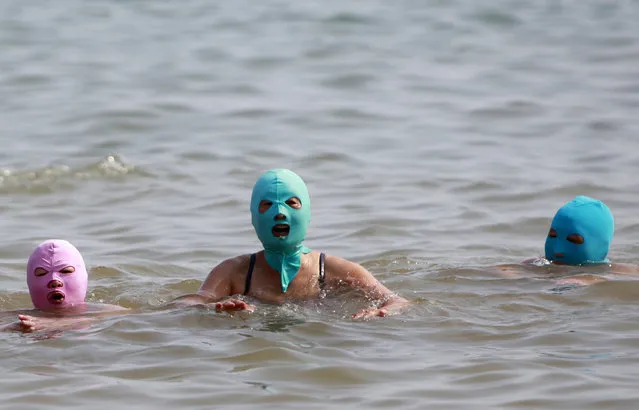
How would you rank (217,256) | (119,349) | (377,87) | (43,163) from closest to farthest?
(119,349) → (217,256) → (43,163) → (377,87)

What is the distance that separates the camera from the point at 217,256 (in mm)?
11938

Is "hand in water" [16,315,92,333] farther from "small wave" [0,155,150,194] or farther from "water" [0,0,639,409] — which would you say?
"small wave" [0,155,150,194]

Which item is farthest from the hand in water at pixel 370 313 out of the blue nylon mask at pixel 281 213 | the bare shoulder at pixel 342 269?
the blue nylon mask at pixel 281 213

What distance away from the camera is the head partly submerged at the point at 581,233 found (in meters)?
10.8

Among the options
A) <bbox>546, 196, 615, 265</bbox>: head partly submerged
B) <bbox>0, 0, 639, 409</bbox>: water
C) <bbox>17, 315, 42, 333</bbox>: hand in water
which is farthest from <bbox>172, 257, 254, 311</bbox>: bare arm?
<bbox>546, 196, 615, 265</bbox>: head partly submerged

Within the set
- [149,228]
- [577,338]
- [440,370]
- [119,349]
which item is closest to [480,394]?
[440,370]

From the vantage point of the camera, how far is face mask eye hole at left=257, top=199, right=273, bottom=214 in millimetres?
8867

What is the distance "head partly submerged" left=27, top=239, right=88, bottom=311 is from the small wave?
5548mm

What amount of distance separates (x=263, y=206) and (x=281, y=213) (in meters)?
0.16

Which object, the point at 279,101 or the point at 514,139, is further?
the point at 279,101

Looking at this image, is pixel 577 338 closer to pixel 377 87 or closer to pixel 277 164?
pixel 277 164

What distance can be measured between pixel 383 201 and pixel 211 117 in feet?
16.3

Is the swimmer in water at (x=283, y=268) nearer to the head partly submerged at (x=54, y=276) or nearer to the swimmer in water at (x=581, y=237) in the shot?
the head partly submerged at (x=54, y=276)

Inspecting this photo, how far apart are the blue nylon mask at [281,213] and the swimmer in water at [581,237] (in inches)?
98.5
